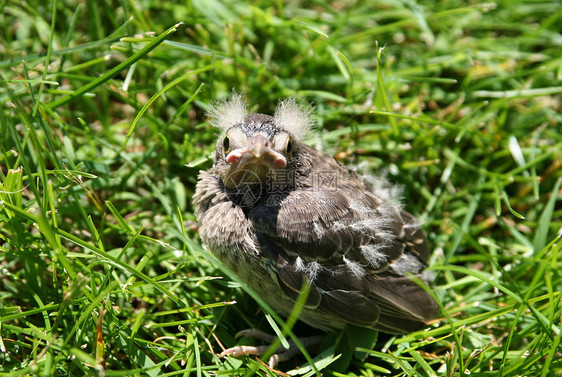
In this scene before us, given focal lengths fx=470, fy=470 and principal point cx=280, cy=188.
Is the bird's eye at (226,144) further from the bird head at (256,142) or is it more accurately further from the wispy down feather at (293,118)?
the wispy down feather at (293,118)

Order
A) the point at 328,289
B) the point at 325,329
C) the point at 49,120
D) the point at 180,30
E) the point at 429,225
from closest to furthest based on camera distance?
the point at 328,289
the point at 325,329
the point at 49,120
the point at 429,225
the point at 180,30

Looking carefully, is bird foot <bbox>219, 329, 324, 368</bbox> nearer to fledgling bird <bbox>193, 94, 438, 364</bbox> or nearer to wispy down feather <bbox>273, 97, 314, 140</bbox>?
fledgling bird <bbox>193, 94, 438, 364</bbox>

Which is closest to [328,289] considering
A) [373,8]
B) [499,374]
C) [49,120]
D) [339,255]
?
[339,255]

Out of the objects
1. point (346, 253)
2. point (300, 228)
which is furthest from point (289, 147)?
point (346, 253)

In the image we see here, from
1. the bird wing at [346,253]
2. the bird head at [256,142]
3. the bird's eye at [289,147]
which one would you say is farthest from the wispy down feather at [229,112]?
the bird wing at [346,253]

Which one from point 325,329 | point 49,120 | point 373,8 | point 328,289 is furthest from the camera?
point 373,8

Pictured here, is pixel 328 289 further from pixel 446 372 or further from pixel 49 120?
pixel 49 120
